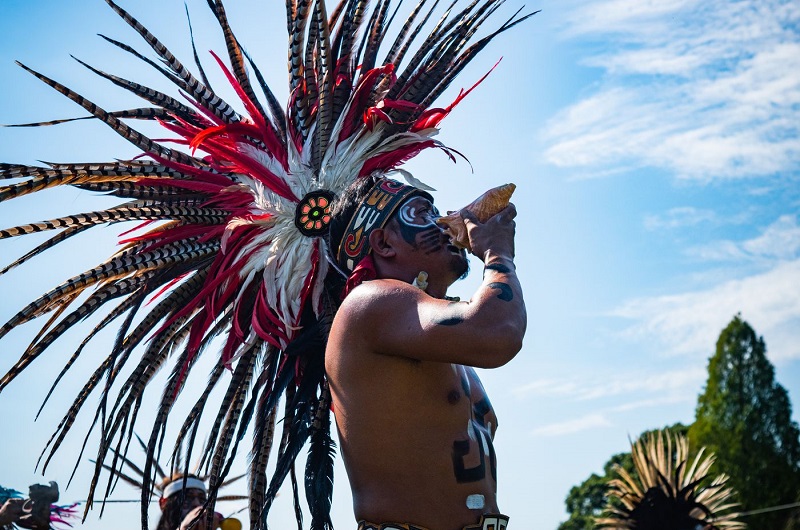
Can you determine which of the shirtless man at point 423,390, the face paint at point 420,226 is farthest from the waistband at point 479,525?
the face paint at point 420,226

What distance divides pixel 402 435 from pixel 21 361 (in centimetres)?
168

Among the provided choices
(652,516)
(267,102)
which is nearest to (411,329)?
(267,102)

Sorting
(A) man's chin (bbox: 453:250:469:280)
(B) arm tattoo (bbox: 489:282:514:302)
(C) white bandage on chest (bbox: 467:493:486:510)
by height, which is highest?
(A) man's chin (bbox: 453:250:469:280)

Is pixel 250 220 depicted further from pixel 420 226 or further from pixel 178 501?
pixel 178 501

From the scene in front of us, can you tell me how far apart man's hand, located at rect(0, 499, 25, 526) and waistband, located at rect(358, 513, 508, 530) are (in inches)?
131

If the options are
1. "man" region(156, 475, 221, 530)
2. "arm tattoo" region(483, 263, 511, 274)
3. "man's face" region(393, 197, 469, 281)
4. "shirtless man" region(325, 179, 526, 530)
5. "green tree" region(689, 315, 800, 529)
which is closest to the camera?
"shirtless man" region(325, 179, 526, 530)

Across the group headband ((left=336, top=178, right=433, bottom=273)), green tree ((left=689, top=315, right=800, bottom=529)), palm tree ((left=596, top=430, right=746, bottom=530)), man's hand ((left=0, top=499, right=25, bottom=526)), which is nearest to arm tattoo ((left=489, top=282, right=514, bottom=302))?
headband ((left=336, top=178, right=433, bottom=273))

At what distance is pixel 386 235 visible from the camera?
3.36m

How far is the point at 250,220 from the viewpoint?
3.96 m

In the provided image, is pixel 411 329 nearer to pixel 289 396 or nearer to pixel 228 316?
pixel 289 396

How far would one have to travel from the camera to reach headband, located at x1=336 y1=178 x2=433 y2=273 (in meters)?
3.39

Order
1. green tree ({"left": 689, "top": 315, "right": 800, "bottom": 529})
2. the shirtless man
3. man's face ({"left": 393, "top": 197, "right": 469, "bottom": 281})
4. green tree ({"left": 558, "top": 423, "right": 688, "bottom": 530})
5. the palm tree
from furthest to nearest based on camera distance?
green tree ({"left": 558, "top": 423, "right": 688, "bottom": 530})
green tree ({"left": 689, "top": 315, "right": 800, "bottom": 529})
the palm tree
man's face ({"left": 393, "top": 197, "right": 469, "bottom": 281})
the shirtless man

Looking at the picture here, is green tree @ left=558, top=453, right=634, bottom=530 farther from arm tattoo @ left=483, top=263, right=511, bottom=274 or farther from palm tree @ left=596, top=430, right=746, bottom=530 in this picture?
arm tattoo @ left=483, top=263, right=511, bottom=274

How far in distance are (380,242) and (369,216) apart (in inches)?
4.8
